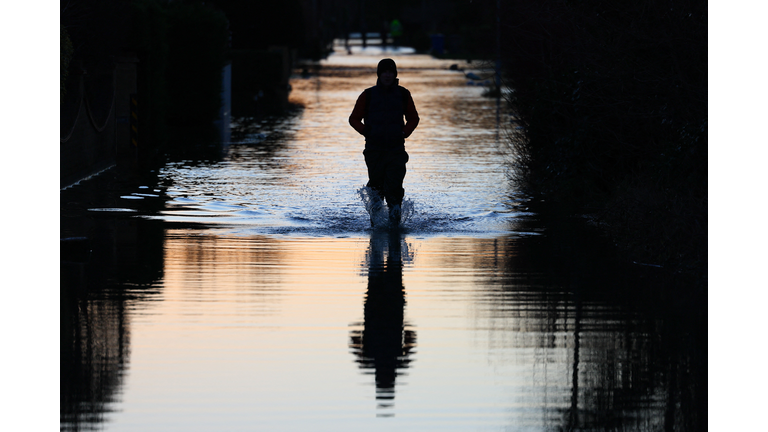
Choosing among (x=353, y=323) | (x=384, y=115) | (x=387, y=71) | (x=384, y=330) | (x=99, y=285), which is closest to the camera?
(x=384, y=330)

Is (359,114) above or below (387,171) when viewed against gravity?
above

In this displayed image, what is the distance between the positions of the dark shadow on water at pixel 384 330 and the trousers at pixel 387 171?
1.35 meters

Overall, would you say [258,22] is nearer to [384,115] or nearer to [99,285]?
[384,115]

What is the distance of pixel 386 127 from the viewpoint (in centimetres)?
1188

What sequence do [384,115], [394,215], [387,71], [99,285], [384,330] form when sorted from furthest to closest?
[394,215], [384,115], [387,71], [99,285], [384,330]

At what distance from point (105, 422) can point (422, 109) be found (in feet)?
92.1

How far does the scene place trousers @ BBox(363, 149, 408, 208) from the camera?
1206cm

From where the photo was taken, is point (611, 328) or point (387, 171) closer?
point (611, 328)

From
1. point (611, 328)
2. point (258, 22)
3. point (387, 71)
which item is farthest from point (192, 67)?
point (258, 22)

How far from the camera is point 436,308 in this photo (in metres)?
8.64

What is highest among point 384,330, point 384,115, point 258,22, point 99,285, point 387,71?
point 258,22

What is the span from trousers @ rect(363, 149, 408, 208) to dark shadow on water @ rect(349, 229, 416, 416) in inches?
53.3

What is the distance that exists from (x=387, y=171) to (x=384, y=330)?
4.34 m

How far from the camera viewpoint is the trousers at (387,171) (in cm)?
1206
